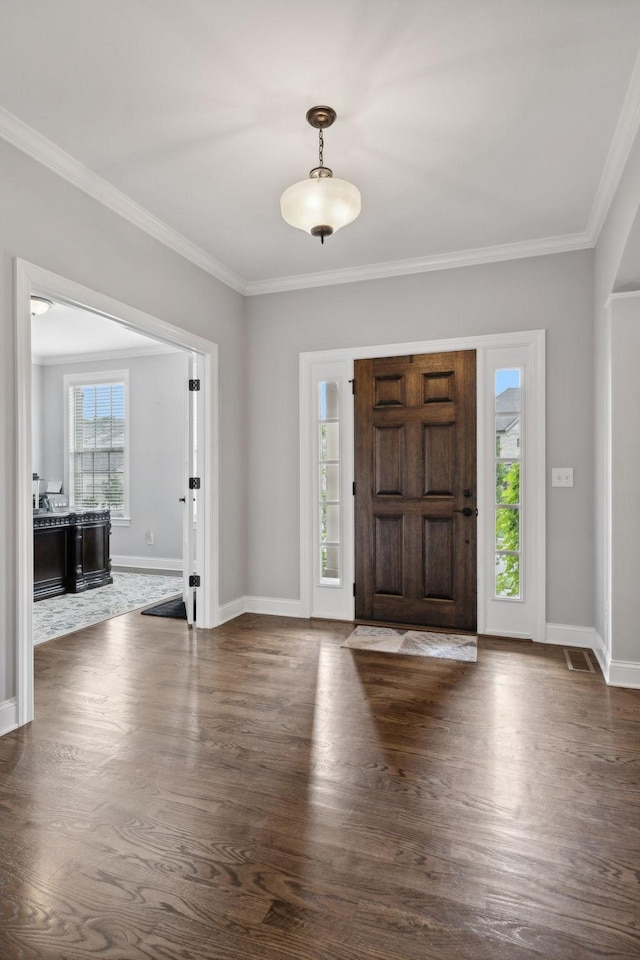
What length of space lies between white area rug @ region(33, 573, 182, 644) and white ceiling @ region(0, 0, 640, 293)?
3.11m

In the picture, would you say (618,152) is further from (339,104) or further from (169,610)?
(169,610)

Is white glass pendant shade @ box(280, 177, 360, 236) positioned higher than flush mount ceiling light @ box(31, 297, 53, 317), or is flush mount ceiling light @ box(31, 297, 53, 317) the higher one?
flush mount ceiling light @ box(31, 297, 53, 317)

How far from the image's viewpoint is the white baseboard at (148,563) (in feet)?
22.6

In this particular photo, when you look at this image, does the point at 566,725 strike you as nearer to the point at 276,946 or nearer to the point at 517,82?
the point at 276,946

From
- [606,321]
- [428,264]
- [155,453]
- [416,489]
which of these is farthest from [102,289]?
[155,453]

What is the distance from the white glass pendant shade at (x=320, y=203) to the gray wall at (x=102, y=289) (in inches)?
48.4

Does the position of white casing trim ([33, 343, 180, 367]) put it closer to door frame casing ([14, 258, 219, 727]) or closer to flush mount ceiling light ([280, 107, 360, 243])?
door frame casing ([14, 258, 219, 727])

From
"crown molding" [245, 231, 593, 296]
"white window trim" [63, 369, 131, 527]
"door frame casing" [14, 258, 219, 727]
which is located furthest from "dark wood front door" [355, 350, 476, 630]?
"white window trim" [63, 369, 131, 527]

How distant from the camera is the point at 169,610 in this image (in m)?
4.91

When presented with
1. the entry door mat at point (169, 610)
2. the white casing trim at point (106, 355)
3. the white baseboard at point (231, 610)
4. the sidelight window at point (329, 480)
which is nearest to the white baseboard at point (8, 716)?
the white baseboard at point (231, 610)

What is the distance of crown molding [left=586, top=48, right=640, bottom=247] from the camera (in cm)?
235

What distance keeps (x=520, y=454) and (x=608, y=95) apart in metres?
2.20

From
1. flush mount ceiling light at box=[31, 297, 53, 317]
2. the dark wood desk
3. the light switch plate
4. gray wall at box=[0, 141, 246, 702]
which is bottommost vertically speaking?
the dark wood desk

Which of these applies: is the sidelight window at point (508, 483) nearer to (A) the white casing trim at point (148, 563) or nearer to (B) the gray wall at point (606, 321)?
(B) the gray wall at point (606, 321)
